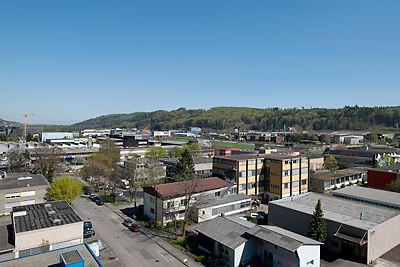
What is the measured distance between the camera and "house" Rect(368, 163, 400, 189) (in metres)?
30.1

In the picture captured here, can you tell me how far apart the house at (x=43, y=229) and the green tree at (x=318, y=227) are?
14.7m

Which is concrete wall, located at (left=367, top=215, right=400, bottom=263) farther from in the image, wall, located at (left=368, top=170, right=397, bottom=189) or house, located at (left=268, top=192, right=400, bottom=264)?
wall, located at (left=368, top=170, right=397, bottom=189)

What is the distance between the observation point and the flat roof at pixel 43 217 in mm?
15391

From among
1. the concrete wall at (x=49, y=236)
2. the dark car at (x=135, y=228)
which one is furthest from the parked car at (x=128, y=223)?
the concrete wall at (x=49, y=236)

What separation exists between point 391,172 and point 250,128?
143 meters

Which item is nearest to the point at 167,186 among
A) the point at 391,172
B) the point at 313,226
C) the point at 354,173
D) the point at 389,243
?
the point at 313,226

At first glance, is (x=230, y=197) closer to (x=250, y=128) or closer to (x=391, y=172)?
(x=391, y=172)

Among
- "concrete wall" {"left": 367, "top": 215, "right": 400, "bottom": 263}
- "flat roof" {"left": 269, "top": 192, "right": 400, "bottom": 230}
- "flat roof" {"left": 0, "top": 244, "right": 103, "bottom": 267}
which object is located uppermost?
"flat roof" {"left": 0, "top": 244, "right": 103, "bottom": 267}

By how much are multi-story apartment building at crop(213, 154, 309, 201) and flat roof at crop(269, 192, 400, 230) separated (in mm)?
4952

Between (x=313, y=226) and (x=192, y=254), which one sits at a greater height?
(x=313, y=226)

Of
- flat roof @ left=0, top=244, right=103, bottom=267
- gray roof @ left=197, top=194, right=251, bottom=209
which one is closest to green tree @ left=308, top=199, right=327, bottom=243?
gray roof @ left=197, top=194, right=251, bottom=209

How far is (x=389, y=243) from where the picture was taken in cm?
1762

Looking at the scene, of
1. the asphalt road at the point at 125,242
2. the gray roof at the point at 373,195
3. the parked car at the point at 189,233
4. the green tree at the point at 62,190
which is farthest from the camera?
the green tree at the point at 62,190

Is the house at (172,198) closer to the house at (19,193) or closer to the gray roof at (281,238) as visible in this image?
the gray roof at (281,238)
